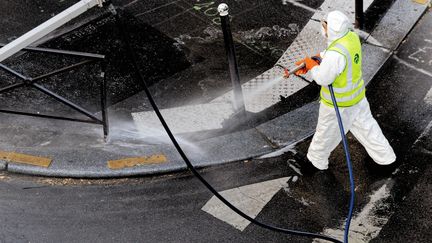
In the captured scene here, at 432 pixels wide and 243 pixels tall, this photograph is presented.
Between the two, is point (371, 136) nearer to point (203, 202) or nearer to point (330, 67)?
point (330, 67)

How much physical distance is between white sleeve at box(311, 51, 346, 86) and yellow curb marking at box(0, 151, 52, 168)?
278 centimetres

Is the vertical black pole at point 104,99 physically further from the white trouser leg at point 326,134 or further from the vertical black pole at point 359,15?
the vertical black pole at point 359,15

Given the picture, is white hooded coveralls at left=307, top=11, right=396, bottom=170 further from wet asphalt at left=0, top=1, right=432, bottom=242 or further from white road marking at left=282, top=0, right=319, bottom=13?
white road marking at left=282, top=0, right=319, bottom=13

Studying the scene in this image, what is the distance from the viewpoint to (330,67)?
530 centimetres

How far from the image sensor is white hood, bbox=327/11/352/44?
17.4 ft

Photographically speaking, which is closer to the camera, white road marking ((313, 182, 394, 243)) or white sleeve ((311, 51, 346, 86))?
white sleeve ((311, 51, 346, 86))

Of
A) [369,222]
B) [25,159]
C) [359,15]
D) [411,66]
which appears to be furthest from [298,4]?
[25,159]

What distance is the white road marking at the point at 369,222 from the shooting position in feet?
18.1

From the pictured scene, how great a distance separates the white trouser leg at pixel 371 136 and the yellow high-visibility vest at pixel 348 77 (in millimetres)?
199

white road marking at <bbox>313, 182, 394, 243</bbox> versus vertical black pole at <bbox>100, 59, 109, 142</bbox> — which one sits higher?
vertical black pole at <bbox>100, 59, 109, 142</bbox>

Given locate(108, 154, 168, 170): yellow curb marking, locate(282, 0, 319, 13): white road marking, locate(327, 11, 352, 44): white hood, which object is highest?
locate(327, 11, 352, 44): white hood

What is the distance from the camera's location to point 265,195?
19.6 feet

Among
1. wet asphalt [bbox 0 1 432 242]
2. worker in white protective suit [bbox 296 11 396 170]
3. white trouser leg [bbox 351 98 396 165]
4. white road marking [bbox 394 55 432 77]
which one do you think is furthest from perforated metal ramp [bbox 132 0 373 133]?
white trouser leg [bbox 351 98 396 165]

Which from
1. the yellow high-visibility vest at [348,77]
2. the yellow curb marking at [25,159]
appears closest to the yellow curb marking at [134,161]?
the yellow curb marking at [25,159]
